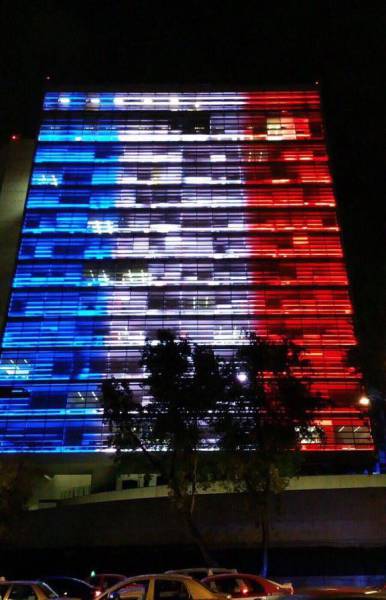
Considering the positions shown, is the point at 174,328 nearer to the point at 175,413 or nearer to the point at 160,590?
the point at 175,413

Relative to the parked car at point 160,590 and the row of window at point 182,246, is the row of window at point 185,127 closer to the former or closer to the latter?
the row of window at point 182,246

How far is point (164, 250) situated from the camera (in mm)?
56531

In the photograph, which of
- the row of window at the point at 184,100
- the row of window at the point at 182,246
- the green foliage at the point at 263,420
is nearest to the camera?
the green foliage at the point at 263,420

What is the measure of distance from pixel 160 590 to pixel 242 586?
3.36m

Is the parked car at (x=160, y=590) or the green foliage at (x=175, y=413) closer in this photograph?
the parked car at (x=160, y=590)

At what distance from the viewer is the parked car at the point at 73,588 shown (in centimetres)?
1530

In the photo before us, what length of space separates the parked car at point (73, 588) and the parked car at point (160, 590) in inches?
248

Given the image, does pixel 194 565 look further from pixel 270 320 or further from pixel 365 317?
pixel 270 320

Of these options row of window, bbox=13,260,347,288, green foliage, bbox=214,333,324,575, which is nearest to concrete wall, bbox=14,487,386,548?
green foliage, bbox=214,333,324,575

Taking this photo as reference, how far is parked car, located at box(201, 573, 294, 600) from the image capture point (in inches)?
458

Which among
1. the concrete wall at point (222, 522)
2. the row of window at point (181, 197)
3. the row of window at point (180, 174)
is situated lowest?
the concrete wall at point (222, 522)

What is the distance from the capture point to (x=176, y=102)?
67.8 meters

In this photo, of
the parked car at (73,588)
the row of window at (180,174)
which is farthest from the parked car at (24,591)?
the row of window at (180,174)

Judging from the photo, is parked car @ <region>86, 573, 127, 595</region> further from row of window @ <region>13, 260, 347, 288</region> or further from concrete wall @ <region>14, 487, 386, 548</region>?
row of window @ <region>13, 260, 347, 288</region>
